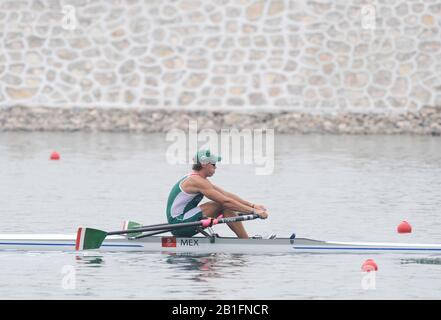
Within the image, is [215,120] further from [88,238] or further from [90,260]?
[90,260]

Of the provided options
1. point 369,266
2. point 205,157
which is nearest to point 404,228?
point 369,266

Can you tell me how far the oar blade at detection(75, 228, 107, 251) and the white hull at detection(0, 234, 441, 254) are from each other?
0.22 metres

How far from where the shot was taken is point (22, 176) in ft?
110

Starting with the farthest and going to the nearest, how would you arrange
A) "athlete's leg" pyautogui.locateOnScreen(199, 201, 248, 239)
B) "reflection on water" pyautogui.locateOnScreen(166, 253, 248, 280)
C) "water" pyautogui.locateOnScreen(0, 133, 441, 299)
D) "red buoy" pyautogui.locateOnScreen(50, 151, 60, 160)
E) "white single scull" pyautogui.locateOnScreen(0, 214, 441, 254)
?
"red buoy" pyautogui.locateOnScreen(50, 151, 60, 160), "athlete's leg" pyautogui.locateOnScreen(199, 201, 248, 239), "white single scull" pyautogui.locateOnScreen(0, 214, 441, 254), "reflection on water" pyautogui.locateOnScreen(166, 253, 248, 280), "water" pyautogui.locateOnScreen(0, 133, 441, 299)

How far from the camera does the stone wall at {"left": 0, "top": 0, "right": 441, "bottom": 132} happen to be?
41.7 m

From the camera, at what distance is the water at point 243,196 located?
21094 mm

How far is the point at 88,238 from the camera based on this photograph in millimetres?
23359

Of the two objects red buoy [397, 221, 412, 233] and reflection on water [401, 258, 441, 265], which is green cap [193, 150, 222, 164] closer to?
reflection on water [401, 258, 441, 265]

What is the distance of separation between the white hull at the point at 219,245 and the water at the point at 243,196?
5.8 inches

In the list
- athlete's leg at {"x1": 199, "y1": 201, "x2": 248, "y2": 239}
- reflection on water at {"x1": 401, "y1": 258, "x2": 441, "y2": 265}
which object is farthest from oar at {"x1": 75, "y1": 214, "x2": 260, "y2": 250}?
reflection on water at {"x1": 401, "y1": 258, "x2": 441, "y2": 265}
